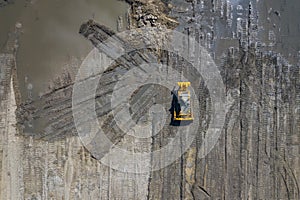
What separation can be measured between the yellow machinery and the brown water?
1.17 metres

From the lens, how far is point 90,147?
4.76 m

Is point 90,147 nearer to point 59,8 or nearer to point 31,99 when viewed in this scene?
point 31,99

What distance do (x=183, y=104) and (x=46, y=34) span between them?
70.0 inches

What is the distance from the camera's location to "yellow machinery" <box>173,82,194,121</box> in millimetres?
4766

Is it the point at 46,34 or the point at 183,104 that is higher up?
the point at 46,34

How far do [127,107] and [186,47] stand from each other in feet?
3.27

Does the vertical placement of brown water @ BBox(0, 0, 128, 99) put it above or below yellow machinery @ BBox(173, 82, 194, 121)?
above

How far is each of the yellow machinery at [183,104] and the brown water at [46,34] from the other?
1167 millimetres

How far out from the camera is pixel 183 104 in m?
4.77

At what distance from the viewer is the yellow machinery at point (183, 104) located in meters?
4.77

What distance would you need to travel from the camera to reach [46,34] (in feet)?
15.6

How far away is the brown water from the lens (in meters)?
4.72

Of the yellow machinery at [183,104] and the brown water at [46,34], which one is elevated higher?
the brown water at [46,34]

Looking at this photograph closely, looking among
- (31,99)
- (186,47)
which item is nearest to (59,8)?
(31,99)
